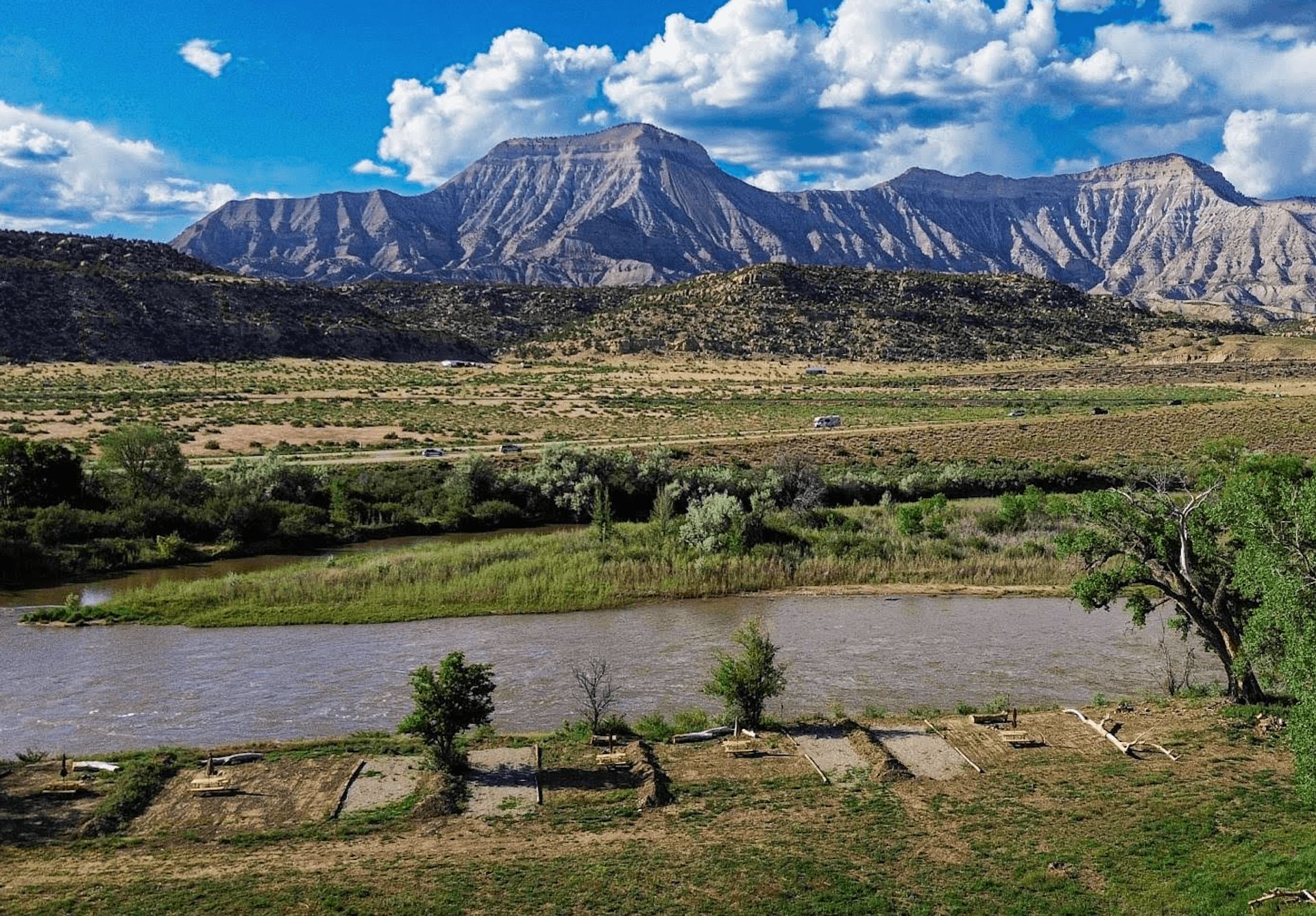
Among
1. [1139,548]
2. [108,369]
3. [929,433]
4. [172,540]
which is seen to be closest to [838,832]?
[1139,548]

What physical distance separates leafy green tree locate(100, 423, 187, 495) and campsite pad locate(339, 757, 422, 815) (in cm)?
2885

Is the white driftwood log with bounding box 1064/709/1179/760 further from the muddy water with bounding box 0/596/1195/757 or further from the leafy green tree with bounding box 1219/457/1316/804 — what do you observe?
→ the muddy water with bounding box 0/596/1195/757

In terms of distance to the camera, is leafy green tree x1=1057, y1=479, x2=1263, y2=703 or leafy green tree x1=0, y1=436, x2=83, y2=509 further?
leafy green tree x1=0, y1=436, x2=83, y2=509

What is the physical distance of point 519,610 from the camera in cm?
3078

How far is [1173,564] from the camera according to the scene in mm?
20719

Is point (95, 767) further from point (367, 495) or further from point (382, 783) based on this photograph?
point (367, 495)

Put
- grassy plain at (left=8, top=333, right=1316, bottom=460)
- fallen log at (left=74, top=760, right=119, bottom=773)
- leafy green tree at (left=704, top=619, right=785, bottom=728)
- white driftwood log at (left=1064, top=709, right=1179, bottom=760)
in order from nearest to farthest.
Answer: fallen log at (left=74, top=760, right=119, bottom=773) → white driftwood log at (left=1064, top=709, right=1179, bottom=760) → leafy green tree at (left=704, top=619, right=785, bottom=728) → grassy plain at (left=8, top=333, right=1316, bottom=460)

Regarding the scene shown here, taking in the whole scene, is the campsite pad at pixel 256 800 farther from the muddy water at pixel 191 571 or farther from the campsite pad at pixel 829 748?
the muddy water at pixel 191 571

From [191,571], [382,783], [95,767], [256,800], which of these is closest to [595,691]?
[382,783]

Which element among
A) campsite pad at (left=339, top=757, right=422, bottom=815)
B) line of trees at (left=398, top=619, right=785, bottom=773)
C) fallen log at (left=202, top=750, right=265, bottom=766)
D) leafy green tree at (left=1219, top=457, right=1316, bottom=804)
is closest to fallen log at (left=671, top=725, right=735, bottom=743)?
line of trees at (left=398, top=619, right=785, bottom=773)

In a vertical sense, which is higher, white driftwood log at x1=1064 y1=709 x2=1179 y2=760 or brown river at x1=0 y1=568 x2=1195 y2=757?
white driftwood log at x1=1064 y1=709 x2=1179 y2=760

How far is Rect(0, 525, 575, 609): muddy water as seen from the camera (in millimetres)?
31875

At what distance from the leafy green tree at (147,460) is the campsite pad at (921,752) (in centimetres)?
3348

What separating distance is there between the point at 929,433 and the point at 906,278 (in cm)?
9236
